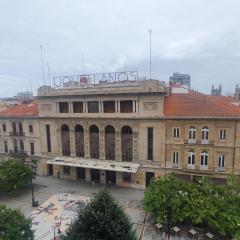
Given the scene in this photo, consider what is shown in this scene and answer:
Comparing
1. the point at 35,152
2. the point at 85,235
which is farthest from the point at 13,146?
the point at 85,235

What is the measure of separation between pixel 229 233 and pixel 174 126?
1761 centimetres

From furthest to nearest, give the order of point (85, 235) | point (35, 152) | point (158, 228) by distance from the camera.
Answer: point (35, 152), point (158, 228), point (85, 235)

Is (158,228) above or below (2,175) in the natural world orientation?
below

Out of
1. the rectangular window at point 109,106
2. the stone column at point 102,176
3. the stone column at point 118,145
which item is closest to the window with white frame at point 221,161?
the stone column at point 118,145

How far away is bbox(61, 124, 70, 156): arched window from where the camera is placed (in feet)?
151

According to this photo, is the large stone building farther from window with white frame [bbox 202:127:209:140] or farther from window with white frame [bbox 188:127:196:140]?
window with white frame [bbox 202:127:209:140]

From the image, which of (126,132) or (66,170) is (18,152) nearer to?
(66,170)

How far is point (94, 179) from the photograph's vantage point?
150ft

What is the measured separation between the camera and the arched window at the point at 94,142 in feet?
144

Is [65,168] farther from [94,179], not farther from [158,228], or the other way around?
[158,228]

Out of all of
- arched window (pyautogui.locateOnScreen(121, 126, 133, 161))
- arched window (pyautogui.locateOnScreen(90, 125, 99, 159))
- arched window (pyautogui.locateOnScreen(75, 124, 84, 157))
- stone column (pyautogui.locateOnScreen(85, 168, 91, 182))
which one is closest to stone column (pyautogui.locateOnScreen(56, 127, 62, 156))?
arched window (pyautogui.locateOnScreen(75, 124, 84, 157))

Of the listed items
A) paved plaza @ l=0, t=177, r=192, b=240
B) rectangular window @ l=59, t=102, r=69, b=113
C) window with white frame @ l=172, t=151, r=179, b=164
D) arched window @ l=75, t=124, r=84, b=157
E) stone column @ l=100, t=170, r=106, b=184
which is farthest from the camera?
rectangular window @ l=59, t=102, r=69, b=113

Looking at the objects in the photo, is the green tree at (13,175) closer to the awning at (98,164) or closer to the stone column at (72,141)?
the awning at (98,164)

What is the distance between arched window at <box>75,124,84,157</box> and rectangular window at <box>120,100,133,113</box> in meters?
9.55
